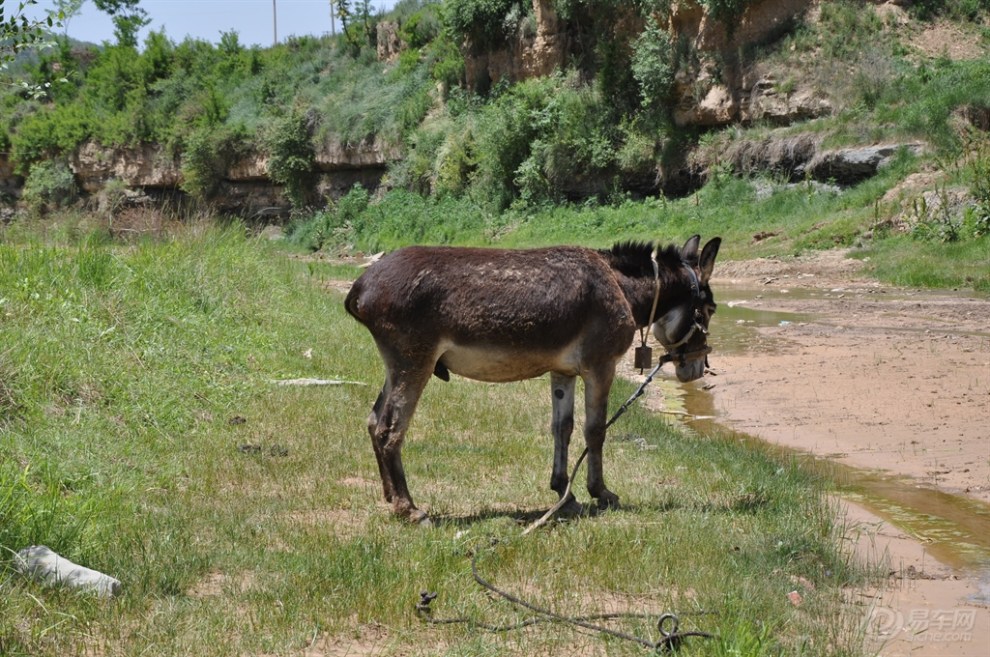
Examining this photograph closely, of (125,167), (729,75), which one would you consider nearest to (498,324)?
(729,75)

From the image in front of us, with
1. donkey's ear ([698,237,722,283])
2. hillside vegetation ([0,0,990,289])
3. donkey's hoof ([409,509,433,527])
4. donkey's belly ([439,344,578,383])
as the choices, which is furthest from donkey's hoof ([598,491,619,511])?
hillside vegetation ([0,0,990,289])

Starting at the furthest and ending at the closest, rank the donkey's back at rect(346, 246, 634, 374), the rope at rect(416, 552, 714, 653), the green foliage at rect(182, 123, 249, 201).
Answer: the green foliage at rect(182, 123, 249, 201)
the donkey's back at rect(346, 246, 634, 374)
the rope at rect(416, 552, 714, 653)

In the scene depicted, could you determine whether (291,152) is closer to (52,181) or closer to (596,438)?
(52,181)

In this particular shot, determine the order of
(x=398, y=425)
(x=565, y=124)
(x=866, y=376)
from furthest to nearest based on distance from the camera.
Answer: (x=565, y=124) → (x=866, y=376) → (x=398, y=425)

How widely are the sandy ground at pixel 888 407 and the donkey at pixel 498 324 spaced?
7.23 ft

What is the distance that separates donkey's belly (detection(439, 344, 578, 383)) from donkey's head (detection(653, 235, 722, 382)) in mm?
1083

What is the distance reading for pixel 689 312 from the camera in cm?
783

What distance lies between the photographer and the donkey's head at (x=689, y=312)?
782 cm

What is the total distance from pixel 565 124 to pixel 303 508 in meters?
34.7

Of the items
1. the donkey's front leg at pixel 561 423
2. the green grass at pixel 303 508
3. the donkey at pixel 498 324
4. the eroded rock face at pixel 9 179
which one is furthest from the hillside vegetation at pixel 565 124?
→ the donkey's front leg at pixel 561 423

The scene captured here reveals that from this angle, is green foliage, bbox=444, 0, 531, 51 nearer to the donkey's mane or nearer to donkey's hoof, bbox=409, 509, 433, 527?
the donkey's mane

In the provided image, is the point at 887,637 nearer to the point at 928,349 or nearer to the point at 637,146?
the point at 928,349

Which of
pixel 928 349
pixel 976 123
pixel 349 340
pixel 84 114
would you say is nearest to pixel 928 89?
pixel 976 123

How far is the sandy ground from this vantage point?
589 centimetres
